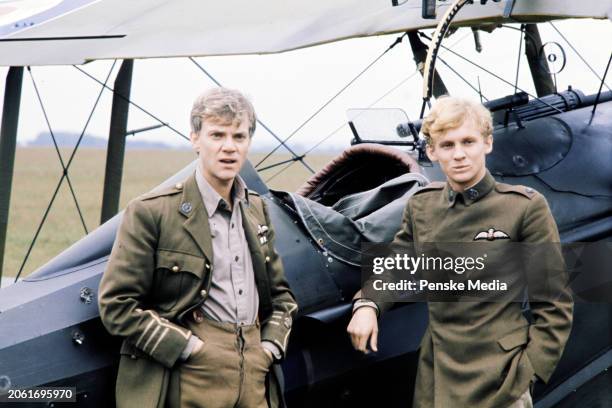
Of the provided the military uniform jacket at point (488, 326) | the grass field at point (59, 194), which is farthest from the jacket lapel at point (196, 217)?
the grass field at point (59, 194)

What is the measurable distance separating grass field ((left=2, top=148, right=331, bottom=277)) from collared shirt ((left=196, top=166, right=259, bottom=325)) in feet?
38.2

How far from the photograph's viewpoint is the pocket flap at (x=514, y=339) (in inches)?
142

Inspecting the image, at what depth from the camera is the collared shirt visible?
3.50m

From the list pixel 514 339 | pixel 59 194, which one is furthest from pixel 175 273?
pixel 59 194

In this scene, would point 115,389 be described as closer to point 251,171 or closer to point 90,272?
point 90,272

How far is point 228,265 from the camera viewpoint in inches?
138

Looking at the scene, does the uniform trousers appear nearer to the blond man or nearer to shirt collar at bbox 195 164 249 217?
shirt collar at bbox 195 164 249 217

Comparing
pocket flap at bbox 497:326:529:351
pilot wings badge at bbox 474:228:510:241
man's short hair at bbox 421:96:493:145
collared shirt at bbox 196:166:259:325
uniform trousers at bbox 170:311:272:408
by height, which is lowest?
pocket flap at bbox 497:326:529:351

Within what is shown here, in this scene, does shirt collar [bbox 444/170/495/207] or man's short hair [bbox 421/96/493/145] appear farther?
shirt collar [bbox 444/170/495/207]

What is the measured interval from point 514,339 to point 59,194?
101 ft

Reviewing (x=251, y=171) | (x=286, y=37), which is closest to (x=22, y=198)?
(x=286, y=37)

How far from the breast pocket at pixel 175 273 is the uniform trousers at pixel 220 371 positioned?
0.10 meters

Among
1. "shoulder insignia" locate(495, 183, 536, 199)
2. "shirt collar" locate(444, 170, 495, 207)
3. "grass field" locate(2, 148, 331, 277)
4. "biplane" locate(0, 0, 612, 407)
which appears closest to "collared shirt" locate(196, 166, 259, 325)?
"biplane" locate(0, 0, 612, 407)

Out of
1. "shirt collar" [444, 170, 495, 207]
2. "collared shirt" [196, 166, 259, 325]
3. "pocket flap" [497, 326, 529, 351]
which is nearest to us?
"collared shirt" [196, 166, 259, 325]
